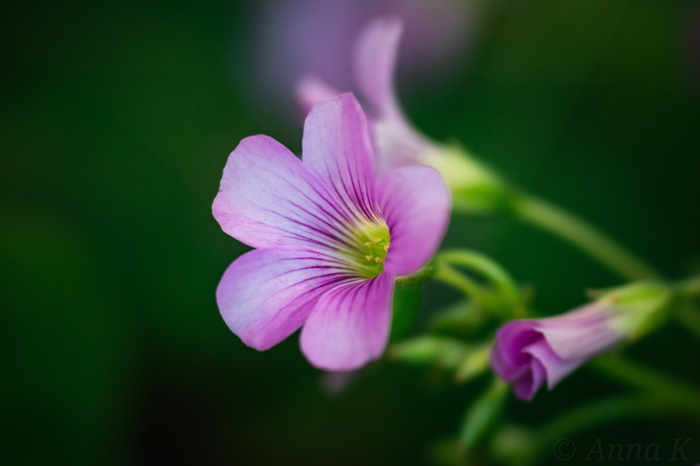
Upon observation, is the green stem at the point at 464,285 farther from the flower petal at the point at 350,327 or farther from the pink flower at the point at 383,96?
the pink flower at the point at 383,96


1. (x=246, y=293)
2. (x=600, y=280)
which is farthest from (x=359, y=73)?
(x=600, y=280)

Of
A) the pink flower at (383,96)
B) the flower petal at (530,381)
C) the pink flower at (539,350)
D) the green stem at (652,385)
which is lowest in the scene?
the green stem at (652,385)

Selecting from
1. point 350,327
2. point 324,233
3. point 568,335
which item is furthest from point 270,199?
point 568,335

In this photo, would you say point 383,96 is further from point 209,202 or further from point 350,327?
point 209,202

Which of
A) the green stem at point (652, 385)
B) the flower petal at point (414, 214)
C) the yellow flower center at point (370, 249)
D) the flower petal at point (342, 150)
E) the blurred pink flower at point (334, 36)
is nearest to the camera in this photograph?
the flower petal at point (414, 214)

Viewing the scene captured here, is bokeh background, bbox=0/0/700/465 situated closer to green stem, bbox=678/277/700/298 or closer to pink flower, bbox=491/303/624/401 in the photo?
green stem, bbox=678/277/700/298

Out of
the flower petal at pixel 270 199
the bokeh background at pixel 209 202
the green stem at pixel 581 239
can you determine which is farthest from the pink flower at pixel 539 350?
the bokeh background at pixel 209 202
